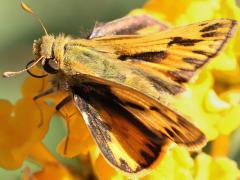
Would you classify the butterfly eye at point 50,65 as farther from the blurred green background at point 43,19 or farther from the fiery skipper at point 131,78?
the blurred green background at point 43,19

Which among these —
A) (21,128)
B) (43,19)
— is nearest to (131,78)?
(21,128)

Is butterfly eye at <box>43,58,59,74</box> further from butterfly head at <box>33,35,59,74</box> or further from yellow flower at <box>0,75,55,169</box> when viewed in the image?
yellow flower at <box>0,75,55,169</box>

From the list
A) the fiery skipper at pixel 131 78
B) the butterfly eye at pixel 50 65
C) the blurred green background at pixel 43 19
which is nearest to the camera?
the fiery skipper at pixel 131 78

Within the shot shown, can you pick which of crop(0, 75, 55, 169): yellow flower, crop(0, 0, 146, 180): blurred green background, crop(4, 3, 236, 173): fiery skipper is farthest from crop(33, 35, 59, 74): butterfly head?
crop(0, 0, 146, 180): blurred green background

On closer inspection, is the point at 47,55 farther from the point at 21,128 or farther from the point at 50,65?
the point at 21,128

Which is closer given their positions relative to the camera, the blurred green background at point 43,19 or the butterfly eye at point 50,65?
the butterfly eye at point 50,65

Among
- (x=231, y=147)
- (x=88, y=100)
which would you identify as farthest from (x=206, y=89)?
(x=88, y=100)

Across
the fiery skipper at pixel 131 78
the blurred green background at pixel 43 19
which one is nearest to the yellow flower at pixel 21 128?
the fiery skipper at pixel 131 78
